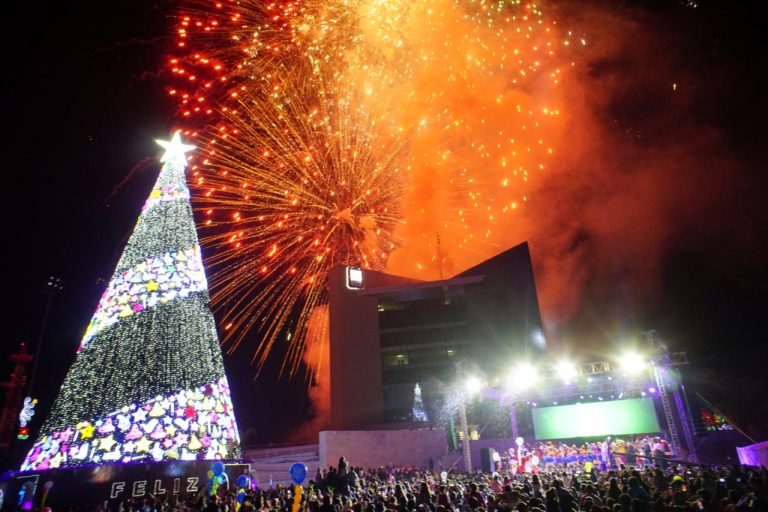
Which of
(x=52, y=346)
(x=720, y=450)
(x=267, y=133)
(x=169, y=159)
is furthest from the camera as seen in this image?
(x=52, y=346)

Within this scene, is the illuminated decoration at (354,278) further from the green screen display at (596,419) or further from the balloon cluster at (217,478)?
the balloon cluster at (217,478)

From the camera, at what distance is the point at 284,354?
3847cm

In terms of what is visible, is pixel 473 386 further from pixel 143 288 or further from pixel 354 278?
pixel 143 288

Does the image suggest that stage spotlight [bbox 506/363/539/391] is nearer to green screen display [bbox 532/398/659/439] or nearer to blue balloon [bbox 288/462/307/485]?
green screen display [bbox 532/398/659/439]

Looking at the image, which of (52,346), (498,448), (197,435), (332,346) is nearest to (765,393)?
(498,448)

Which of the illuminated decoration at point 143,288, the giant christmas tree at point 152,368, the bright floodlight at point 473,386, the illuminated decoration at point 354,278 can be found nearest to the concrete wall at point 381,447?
the bright floodlight at point 473,386

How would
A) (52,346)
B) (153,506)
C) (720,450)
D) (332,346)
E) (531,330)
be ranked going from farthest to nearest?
(531,330), (332,346), (52,346), (720,450), (153,506)

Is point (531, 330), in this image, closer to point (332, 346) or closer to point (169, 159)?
point (332, 346)

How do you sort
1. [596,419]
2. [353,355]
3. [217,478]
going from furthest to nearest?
[353,355]
[596,419]
[217,478]

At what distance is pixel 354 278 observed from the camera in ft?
107

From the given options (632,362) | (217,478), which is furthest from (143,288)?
(632,362)

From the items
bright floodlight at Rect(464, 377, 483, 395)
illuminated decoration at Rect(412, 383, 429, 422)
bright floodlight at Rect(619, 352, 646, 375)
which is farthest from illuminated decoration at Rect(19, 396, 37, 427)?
bright floodlight at Rect(619, 352, 646, 375)

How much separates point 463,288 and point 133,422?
28.4m

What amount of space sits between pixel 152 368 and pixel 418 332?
2671cm
